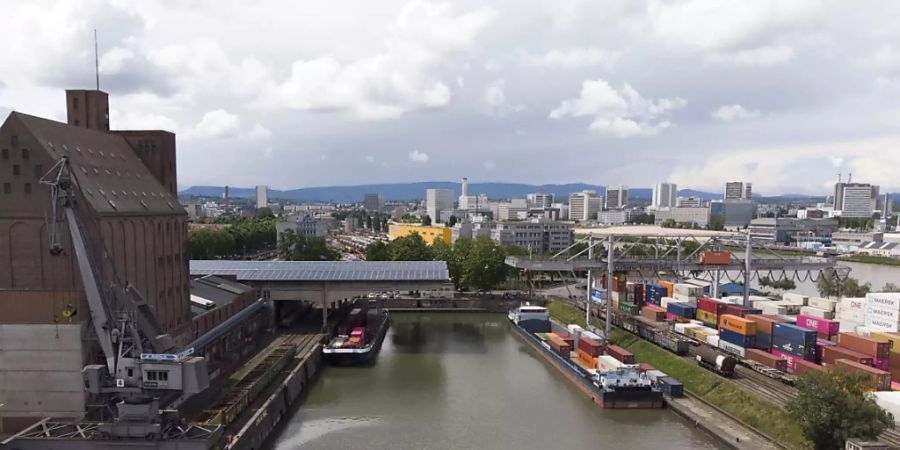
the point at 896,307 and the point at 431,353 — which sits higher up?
the point at 896,307

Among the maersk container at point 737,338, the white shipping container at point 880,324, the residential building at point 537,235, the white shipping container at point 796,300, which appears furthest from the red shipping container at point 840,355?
the residential building at point 537,235

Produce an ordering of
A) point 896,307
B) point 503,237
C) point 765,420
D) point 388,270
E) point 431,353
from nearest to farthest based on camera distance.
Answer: point 765,420 < point 896,307 < point 431,353 < point 388,270 < point 503,237

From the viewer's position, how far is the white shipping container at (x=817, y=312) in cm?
4681

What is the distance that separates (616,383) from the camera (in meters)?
31.9

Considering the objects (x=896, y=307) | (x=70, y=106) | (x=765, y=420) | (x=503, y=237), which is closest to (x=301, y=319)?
(x=70, y=106)

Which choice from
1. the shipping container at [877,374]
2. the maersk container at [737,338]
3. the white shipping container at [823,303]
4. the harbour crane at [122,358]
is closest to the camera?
the harbour crane at [122,358]

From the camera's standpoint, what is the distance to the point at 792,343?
3334 centimetres

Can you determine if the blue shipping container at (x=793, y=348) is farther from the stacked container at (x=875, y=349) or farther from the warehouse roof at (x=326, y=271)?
the warehouse roof at (x=326, y=271)

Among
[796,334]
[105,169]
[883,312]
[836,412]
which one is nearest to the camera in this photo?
[836,412]

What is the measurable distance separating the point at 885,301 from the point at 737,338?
11525 millimetres

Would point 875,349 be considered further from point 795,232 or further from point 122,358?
point 795,232

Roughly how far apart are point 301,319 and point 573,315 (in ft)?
90.9

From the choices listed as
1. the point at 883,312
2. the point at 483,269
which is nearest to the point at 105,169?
the point at 483,269

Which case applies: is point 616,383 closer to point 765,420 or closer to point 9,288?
point 765,420
